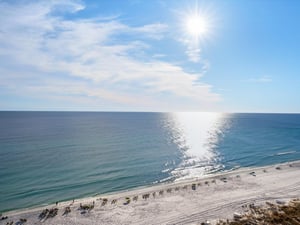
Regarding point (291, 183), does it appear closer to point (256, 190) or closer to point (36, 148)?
point (256, 190)

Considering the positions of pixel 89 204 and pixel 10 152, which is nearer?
pixel 89 204

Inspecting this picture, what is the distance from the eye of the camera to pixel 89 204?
23.8 m

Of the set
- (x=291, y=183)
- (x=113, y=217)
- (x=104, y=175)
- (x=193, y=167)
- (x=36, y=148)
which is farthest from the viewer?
(x=36, y=148)

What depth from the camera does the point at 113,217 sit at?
69.0 feet

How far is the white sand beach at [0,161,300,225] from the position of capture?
2052 cm

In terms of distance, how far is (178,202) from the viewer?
24.3 metres

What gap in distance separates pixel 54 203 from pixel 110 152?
81.6 ft

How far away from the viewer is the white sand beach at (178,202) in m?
20.5

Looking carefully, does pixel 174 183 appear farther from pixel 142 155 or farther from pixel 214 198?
pixel 142 155

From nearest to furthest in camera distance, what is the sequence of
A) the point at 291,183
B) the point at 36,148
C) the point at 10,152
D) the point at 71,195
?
the point at 71,195, the point at 291,183, the point at 10,152, the point at 36,148

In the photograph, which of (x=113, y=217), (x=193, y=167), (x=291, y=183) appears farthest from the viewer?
(x=193, y=167)

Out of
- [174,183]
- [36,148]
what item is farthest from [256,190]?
[36,148]

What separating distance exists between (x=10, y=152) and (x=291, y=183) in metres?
55.3

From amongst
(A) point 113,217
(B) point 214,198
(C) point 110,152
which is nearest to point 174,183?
(B) point 214,198
